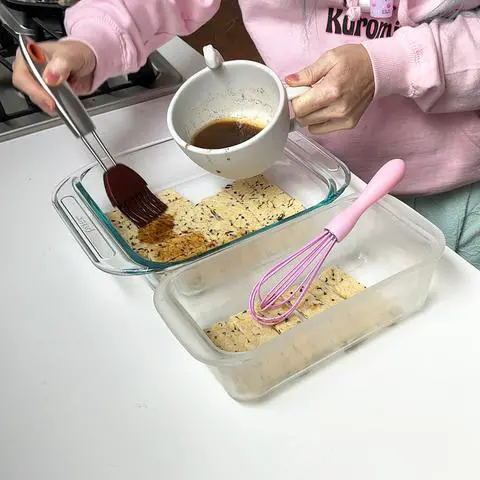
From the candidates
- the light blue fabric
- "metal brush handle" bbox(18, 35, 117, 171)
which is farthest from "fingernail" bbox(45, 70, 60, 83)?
the light blue fabric

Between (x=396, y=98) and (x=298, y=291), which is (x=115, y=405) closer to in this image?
(x=298, y=291)

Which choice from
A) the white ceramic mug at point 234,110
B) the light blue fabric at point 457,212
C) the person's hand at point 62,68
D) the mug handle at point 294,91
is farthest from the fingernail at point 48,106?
the light blue fabric at point 457,212

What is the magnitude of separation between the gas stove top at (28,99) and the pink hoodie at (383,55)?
0.09 meters

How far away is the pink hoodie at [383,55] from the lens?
62cm

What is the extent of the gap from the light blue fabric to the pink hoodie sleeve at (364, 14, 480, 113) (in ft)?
0.55

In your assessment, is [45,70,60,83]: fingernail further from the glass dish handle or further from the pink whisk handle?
the pink whisk handle

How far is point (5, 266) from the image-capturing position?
0.62 meters

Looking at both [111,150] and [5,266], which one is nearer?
[5,266]

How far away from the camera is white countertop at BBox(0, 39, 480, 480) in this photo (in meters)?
0.44

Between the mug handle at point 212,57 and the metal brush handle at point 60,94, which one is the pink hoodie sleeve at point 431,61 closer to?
the mug handle at point 212,57

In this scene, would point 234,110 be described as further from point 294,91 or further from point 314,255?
point 314,255

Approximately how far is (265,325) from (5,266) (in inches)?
11.2

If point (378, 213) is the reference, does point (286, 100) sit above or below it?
above

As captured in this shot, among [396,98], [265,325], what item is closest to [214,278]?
[265,325]
